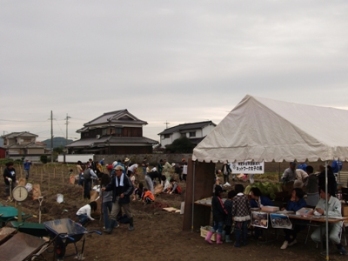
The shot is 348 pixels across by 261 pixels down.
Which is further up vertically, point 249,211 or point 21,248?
point 249,211

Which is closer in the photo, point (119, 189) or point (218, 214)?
point (218, 214)

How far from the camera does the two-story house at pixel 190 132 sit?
167ft

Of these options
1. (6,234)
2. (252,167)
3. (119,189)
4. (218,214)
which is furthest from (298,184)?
(6,234)

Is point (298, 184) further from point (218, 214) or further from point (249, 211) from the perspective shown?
point (218, 214)

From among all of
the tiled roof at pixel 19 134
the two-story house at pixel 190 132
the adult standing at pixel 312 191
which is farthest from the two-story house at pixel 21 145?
the adult standing at pixel 312 191

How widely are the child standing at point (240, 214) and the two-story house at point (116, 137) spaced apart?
120 ft

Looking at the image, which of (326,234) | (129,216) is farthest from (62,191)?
(326,234)

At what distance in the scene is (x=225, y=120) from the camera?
27.7 ft

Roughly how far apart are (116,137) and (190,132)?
1274 centimetres

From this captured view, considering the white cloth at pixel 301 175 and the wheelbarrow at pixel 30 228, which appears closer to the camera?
the wheelbarrow at pixel 30 228

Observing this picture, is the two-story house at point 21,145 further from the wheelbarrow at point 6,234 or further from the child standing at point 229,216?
the child standing at point 229,216

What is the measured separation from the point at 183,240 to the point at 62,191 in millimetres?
10506

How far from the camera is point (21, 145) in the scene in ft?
226

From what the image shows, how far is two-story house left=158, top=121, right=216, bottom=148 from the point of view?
167 ft
